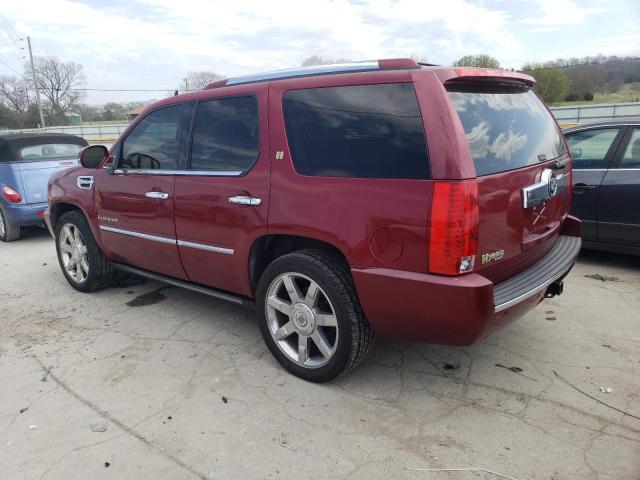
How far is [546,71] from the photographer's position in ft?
120

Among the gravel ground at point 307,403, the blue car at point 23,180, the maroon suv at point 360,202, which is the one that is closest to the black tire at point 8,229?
the blue car at point 23,180

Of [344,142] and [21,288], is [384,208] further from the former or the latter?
[21,288]

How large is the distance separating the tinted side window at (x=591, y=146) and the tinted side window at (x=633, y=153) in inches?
7.1

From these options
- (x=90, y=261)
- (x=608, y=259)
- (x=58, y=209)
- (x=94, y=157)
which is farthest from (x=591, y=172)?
(x=58, y=209)

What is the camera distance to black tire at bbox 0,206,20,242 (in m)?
7.39

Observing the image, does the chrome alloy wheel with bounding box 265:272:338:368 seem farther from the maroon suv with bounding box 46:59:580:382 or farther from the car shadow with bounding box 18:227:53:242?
the car shadow with bounding box 18:227:53:242

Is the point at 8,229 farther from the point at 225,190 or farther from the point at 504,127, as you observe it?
the point at 504,127

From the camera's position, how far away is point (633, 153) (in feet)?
15.9

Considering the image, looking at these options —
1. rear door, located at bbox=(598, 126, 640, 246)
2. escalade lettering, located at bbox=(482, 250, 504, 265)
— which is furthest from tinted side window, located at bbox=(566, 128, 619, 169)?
escalade lettering, located at bbox=(482, 250, 504, 265)

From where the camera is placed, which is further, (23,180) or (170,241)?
(23,180)

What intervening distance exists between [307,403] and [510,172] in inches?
68.8

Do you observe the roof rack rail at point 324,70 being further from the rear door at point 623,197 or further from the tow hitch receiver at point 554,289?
the rear door at point 623,197

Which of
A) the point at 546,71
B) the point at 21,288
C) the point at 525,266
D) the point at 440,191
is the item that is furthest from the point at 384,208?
the point at 546,71

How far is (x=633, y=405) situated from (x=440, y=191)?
1694mm
